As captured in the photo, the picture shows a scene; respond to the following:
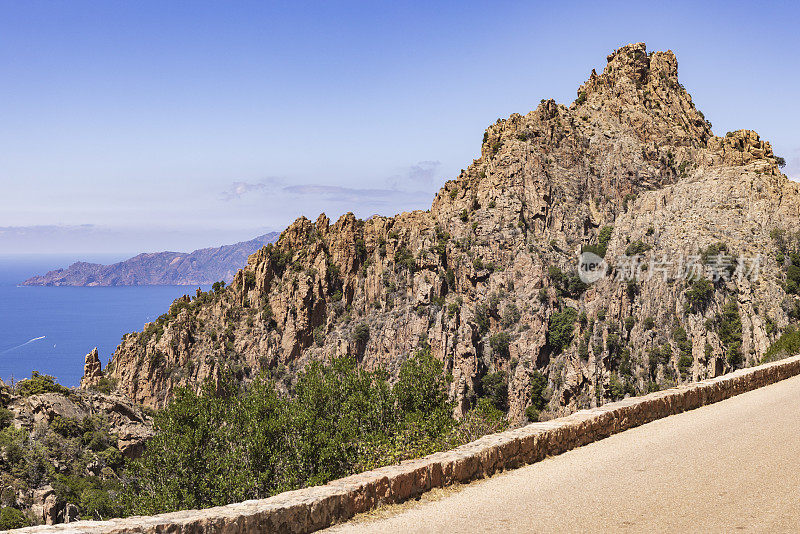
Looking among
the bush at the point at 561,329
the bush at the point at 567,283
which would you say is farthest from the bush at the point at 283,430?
the bush at the point at 567,283

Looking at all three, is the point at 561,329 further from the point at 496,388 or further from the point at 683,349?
the point at 683,349

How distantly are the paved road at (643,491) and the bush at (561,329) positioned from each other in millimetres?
74806

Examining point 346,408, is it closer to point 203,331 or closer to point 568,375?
point 568,375

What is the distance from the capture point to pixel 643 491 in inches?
344

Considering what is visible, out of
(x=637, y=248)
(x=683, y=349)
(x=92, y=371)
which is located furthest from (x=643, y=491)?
(x=92, y=371)

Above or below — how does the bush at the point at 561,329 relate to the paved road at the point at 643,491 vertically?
below

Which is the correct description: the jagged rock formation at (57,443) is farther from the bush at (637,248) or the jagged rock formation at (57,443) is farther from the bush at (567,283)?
the bush at (637,248)

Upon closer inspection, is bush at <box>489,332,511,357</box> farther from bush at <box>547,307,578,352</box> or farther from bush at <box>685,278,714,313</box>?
bush at <box>685,278,714,313</box>

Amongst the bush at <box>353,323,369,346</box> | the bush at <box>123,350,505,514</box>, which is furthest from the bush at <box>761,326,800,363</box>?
the bush at <box>353,323,369,346</box>

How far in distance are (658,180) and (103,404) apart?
84703mm

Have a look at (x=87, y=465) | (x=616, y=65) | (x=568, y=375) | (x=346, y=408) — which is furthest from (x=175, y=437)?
(x=616, y=65)

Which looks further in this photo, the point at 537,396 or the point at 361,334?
the point at 361,334

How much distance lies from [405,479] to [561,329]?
8040 cm

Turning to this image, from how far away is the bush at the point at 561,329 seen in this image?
280 ft
